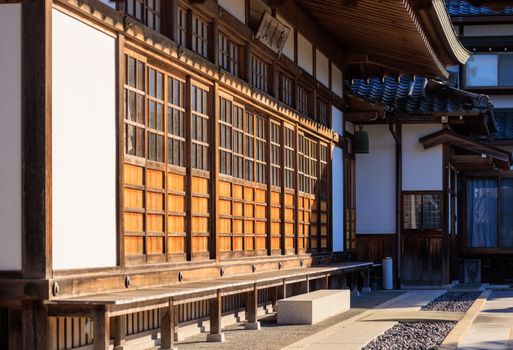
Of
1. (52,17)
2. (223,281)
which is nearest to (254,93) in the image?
(223,281)

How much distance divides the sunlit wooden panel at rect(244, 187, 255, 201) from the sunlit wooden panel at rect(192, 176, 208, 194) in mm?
2134

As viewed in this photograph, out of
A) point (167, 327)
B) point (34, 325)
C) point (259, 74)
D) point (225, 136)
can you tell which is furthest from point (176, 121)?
point (259, 74)

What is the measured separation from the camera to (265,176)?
18.1 meters

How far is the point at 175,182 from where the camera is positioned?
13359mm

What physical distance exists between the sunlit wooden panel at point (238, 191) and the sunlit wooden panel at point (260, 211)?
101 centimetres

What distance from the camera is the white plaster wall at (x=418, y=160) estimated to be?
89.4 feet

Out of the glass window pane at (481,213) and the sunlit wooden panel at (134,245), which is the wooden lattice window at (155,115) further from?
the glass window pane at (481,213)

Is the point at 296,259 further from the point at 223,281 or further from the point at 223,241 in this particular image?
the point at 223,281

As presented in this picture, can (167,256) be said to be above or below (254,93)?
below

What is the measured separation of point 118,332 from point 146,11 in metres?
3.66

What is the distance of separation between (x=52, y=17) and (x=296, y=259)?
10.8 m

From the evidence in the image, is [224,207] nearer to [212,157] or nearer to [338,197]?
[212,157]

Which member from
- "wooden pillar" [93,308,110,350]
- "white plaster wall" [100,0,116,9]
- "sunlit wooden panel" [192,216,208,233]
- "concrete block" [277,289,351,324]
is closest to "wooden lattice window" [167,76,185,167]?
"sunlit wooden panel" [192,216,208,233]

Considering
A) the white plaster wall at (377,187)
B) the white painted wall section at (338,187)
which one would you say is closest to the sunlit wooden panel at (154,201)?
the white painted wall section at (338,187)
